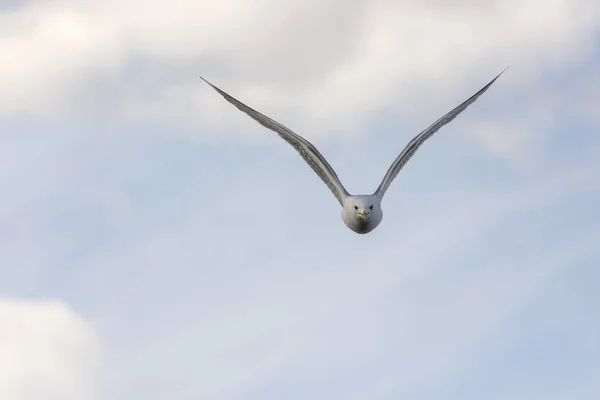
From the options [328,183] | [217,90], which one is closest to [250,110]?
[217,90]

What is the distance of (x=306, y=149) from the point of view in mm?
40219

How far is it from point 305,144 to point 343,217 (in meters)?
3.27

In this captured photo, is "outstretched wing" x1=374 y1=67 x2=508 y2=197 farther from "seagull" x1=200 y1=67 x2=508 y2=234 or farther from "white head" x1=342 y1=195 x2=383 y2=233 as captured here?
"white head" x1=342 y1=195 x2=383 y2=233

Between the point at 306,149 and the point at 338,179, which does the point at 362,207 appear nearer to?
the point at 338,179

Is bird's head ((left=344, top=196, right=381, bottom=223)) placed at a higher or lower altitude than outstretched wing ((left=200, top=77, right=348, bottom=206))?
lower

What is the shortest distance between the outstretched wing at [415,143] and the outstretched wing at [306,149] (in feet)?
5.28

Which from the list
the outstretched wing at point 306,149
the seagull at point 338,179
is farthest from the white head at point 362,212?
the outstretched wing at point 306,149

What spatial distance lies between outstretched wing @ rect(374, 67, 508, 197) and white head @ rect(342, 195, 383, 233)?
0.92 metres

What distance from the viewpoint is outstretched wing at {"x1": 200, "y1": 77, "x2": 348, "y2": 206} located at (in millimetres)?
39875

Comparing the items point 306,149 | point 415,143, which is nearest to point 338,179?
point 306,149

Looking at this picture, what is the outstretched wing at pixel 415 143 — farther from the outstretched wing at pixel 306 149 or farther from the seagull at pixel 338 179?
the outstretched wing at pixel 306 149

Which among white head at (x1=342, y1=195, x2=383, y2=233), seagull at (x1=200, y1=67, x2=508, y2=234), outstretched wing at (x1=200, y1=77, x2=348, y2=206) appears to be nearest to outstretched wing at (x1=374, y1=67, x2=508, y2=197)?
seagull at (x1=200, y1=67, x2=508, y2=234)

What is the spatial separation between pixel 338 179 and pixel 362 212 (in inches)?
96.7

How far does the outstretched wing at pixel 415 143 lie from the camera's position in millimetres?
39938
